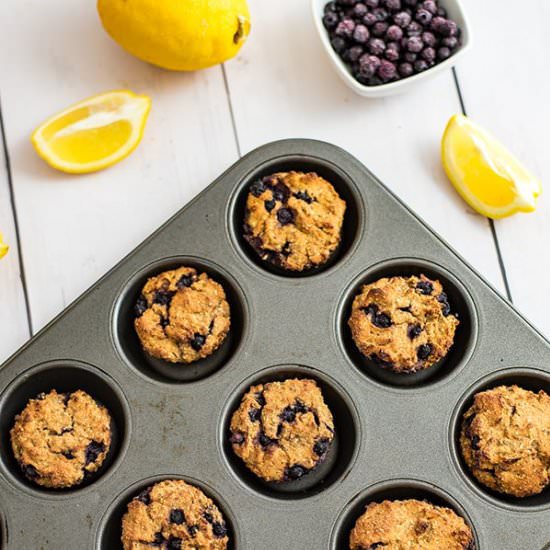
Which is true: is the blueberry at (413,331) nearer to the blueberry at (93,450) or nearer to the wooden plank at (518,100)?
the wooden plank at (518,100)

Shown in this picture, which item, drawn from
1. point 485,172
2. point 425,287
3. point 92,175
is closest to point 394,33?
point 485,172

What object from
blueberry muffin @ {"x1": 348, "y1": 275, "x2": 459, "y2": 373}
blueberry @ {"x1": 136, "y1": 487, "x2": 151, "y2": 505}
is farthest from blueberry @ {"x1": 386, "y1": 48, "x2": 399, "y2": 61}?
blueberry @ {"x1": 136, "y1": 487, "x2": 151, "y2": 505}

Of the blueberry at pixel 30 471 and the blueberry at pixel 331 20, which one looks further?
the blueberry at pixel 331 20

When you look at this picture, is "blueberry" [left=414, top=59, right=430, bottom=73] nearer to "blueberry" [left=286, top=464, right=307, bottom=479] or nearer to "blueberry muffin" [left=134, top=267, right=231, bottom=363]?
"blueberry muffin" [left=134, top=267, right=231, bottom=363]

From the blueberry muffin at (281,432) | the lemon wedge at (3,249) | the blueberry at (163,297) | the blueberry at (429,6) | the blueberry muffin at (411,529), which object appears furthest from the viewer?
the blueberry at (429,6)

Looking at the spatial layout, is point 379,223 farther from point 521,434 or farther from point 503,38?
point 503,38

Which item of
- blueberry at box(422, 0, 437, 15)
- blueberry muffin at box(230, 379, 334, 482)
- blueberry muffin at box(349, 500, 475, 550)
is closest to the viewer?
blueberry muffin at box(349, 500, 475, 550)

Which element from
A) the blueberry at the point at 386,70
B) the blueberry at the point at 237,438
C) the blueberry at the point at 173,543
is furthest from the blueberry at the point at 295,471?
the blueberry at the point at 386,70
